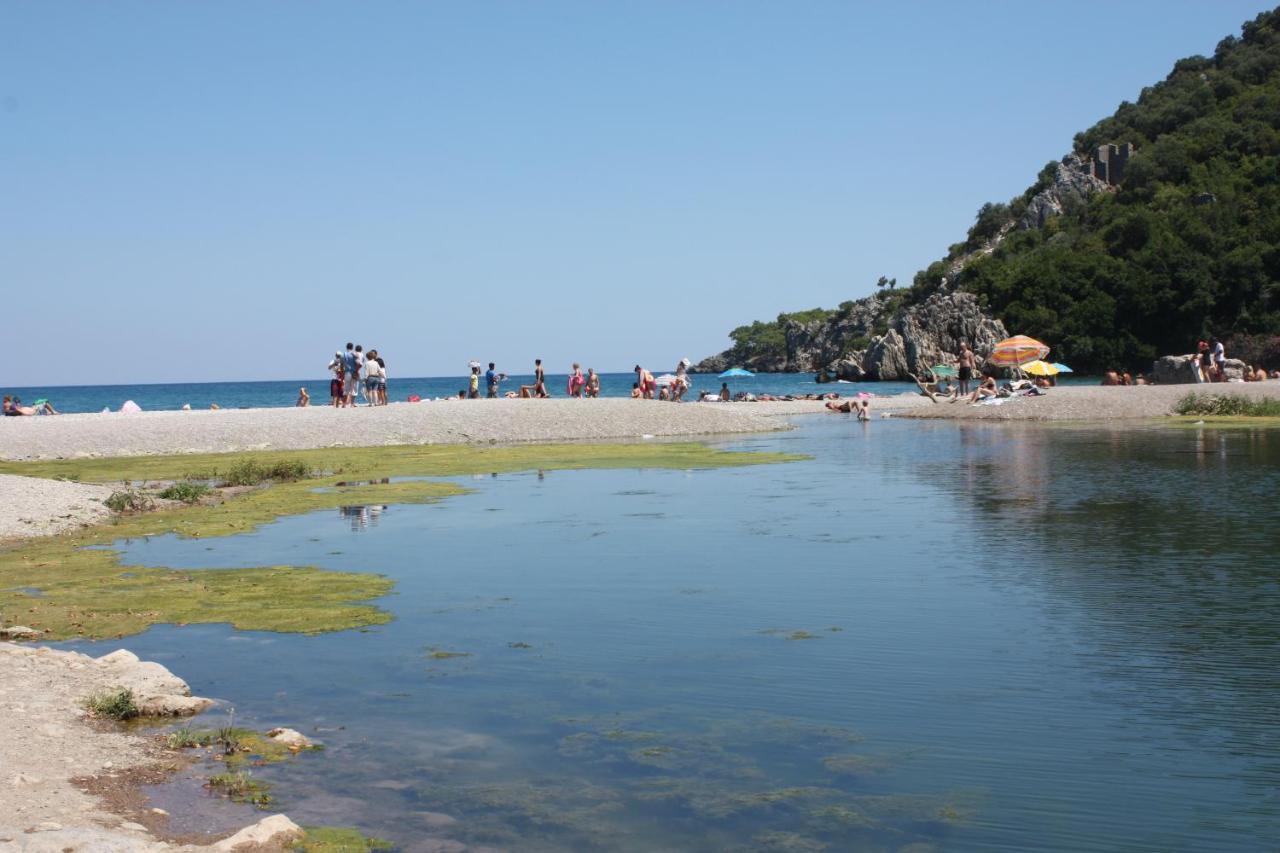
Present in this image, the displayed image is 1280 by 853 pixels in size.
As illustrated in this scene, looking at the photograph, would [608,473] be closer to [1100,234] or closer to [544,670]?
[544,670]

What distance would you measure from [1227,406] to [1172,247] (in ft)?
204

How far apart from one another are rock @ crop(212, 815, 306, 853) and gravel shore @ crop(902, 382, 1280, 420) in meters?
48.1

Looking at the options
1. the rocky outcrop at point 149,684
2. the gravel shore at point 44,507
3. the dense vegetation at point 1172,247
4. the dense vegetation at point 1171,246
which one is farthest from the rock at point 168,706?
the dense vegetation at point 1171,246

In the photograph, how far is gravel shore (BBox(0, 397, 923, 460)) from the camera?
42094mm

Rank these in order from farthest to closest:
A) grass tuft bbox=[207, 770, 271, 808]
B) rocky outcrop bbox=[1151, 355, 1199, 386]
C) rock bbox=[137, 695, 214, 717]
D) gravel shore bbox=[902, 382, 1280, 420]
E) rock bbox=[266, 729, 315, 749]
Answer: rocky outcrop bbox=[1151, 355, 1199, 386], gravel shore bbox=[902, 382, 1280, 420], rock bbox=[137, 695, 214, 717], rock bbox=[266, 729, 315, 749], grass tuft bbox=[207, 770, 271, 808]

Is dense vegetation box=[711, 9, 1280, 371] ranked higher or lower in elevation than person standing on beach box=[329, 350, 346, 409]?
higher

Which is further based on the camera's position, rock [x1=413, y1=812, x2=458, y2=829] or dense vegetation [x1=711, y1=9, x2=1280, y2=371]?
dense vegetation [x1=711, y1=9, x2=1280, y2=371]

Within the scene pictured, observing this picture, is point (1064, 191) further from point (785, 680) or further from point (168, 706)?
point (168, 706)

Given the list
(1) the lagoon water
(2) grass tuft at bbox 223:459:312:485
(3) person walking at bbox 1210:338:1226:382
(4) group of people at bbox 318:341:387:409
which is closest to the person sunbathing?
(3) person walking at bbox 1210:338:1226:382

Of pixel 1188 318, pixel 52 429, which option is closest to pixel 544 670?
pixel 52 429

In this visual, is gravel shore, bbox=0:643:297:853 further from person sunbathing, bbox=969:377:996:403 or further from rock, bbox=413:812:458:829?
person sunbathing, bbox=969:377:996:403

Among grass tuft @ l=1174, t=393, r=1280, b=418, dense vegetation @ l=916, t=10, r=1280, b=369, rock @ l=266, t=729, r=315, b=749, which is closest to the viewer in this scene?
Answer: rock @ l=266, t=729, r=315, b=749

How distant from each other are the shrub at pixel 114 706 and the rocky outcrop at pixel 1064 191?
14378cm

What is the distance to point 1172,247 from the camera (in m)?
105
